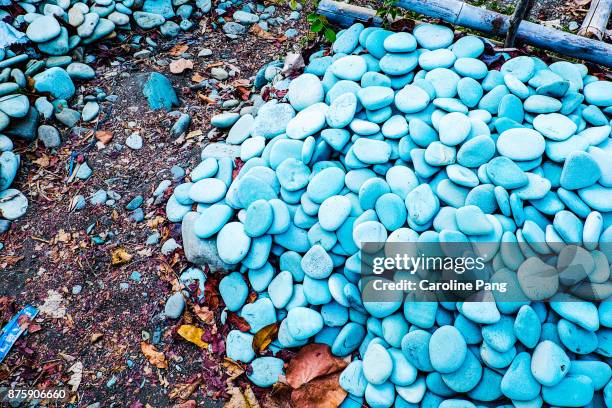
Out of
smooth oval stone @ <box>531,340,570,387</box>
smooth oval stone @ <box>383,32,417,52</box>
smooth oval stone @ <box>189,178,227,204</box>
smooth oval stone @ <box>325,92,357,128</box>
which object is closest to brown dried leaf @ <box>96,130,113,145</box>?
smooth oval stone @ <box>189,178,227,204</box>

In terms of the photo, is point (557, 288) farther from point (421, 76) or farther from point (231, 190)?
point (231, 190)

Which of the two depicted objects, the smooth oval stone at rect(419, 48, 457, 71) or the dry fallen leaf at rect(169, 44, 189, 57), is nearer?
the smooth oval stone at rect(419, 48, 457, 71)

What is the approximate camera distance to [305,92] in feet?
7.04

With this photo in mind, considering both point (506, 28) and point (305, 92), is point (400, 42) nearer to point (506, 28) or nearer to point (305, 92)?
point (305, 92)

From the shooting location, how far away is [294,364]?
1.72m

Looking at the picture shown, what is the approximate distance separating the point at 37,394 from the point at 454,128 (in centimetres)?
175

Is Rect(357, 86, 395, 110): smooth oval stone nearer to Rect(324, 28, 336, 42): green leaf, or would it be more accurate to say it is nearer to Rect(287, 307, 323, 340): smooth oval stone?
Rect(324, 28, 336, 42): green leaf

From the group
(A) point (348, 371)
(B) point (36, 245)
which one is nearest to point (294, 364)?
(A) point (348, 371)

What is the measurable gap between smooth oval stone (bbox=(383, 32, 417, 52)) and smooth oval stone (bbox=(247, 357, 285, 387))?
1342 millimetres

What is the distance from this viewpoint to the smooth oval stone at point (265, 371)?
171 centimetres

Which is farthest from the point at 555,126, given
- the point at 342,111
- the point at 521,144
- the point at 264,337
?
the point at 264,337

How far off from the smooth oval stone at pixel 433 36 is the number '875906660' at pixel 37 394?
6.42ft

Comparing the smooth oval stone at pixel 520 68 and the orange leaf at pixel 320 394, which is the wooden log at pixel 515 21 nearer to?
the smooth oval stone at pixel 520 68

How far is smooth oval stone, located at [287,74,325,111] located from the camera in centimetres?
212
